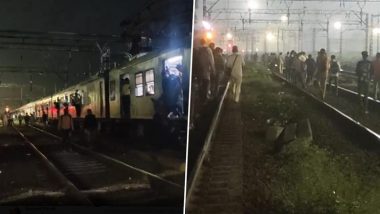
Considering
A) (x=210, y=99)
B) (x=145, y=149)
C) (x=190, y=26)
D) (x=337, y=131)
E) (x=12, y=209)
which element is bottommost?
(x=12, y=209)

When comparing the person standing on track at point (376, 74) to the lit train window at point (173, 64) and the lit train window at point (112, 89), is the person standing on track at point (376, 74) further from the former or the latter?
the lit train window at point (112, 89)

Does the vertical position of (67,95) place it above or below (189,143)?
above

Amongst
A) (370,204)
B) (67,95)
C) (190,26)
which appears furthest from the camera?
(67,95)

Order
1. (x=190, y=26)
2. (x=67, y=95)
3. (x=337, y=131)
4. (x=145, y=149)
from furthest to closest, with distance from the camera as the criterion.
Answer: (x=67, y=95)
(x=145, y=149)
(x=190, y=26)
(x=337, y=131)

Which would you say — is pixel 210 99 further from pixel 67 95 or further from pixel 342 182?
pixel 67 95

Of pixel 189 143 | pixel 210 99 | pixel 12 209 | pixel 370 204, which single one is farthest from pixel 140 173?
pixel 370 204

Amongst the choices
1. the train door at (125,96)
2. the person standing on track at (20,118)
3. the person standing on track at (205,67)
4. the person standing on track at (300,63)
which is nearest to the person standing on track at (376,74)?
the person standing on track at (300,63)

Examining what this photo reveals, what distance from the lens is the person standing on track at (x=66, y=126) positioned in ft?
6.65

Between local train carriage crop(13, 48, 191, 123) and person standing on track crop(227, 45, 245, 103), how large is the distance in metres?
0.19

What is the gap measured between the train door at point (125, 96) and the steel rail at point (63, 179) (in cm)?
42

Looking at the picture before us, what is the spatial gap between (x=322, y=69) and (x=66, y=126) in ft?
4.20

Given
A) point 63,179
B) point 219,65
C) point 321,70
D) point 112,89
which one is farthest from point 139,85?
point 321,70

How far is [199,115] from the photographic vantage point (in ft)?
5.79

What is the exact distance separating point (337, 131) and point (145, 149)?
882 mm
